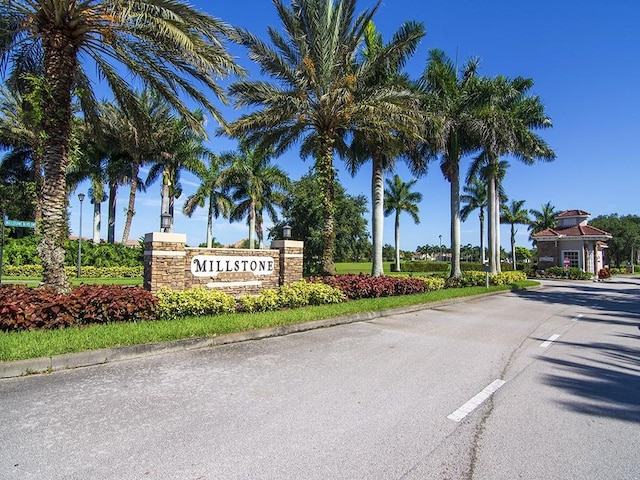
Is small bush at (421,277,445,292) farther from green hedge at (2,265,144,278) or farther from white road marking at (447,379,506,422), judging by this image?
green hedge at (2,265,144,278)

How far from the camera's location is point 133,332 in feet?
22.5

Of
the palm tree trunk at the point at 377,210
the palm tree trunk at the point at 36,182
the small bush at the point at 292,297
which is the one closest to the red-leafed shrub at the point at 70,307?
the palm tree trunk at the point at 36,182

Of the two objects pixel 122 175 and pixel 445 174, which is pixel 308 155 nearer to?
pixel 445 174

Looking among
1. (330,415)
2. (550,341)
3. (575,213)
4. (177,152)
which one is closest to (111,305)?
(330,415)

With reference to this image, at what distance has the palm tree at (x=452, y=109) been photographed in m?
20.8

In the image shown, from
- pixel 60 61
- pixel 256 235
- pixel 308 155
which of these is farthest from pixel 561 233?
pixel 60 61

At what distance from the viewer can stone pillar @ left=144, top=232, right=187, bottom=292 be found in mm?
9508

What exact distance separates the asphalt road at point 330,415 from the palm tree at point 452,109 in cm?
1494

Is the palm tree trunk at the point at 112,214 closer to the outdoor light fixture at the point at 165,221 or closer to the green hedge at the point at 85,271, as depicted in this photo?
the green hedge at the point at 85,271

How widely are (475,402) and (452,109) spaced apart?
19424mm

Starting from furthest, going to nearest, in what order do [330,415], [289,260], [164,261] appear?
1. [289,260]
2. [164,261]
3. [330,415]

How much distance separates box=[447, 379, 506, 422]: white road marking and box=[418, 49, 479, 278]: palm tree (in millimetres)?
16543

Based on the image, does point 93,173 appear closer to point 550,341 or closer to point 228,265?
point 228,265

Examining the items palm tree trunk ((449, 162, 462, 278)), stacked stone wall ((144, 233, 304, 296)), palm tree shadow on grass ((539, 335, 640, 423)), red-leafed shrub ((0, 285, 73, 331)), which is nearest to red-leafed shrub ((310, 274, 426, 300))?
stacked stone wall ((144, 233, 304, 296))
